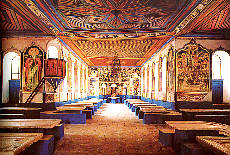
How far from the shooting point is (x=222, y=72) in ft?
33.3

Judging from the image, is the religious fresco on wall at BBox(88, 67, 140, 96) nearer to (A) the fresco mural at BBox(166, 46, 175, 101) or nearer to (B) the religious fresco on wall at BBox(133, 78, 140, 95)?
(B) the religious fresco on wall at BBox(133, 78, 140, 95)

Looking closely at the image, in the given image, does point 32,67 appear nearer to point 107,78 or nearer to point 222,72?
point 222,72

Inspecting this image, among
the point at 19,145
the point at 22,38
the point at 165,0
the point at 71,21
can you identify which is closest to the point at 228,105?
the point at 165,0

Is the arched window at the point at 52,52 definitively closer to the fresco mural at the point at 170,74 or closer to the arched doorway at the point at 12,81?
the arched doorway at the point at 12,81

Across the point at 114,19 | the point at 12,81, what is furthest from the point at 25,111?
the point at 114,19

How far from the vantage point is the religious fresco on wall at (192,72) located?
8961mm

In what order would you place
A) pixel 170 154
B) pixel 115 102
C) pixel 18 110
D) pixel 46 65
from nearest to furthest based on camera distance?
1. pixel 170 154
2. pixel 18 110
3. pixel 46 65
4. pixel 115 102

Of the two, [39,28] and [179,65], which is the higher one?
[39,28]

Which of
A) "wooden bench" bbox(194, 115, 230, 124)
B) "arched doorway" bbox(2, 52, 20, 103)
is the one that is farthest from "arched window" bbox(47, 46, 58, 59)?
"wooden bench" bbox(194, 115, 230, 124)

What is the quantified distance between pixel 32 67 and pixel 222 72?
9.81m

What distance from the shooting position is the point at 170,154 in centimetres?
418

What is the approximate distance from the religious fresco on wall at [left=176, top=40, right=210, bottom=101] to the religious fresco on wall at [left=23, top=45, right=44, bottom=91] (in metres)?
6.68

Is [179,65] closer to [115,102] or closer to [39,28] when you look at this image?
Answer: [39,28]

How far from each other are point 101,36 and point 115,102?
1348 centimetres
